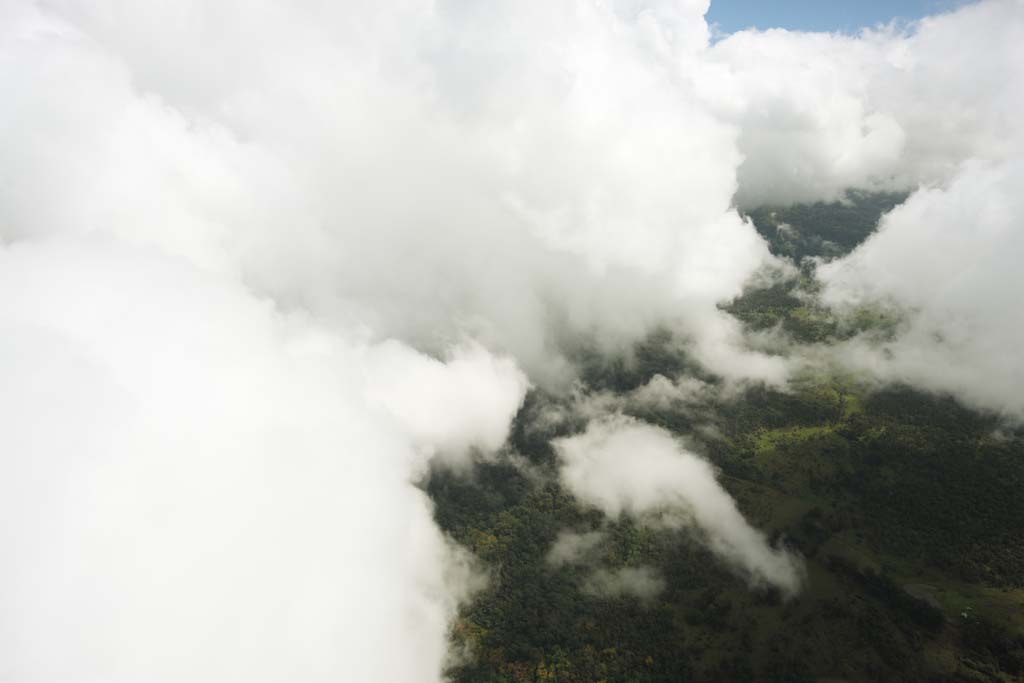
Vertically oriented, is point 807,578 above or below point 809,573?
below

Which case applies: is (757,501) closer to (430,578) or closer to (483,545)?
(483,545)

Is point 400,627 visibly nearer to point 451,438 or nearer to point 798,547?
point 451,438

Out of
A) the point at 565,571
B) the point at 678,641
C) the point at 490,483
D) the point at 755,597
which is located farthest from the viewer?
the point at 490,483

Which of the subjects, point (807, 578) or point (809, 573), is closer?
point (807, 578)

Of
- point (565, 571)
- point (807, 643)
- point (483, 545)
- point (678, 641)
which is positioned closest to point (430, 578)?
point (483, 545)

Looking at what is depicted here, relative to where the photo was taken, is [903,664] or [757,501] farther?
[757,501]

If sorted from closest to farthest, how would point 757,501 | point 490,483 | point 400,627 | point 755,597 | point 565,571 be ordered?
point 400,627 < point 755,597 < point 565,571 < point 757,501 < point 490,483

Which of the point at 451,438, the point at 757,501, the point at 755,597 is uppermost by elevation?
the point at 451,438

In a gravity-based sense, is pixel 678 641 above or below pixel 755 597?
below
